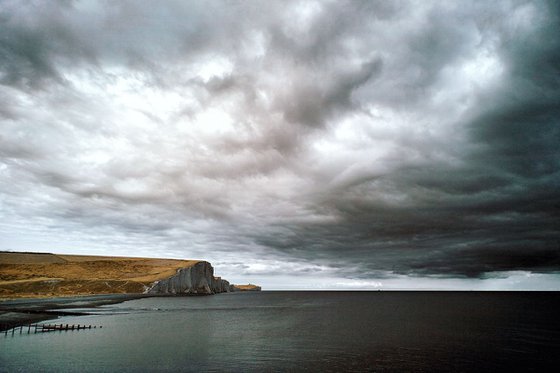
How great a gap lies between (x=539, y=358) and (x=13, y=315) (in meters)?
118

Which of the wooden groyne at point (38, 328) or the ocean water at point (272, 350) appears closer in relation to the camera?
the ocean water at point (272, 350)

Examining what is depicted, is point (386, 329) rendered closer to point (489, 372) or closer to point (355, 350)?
point (355, 350)

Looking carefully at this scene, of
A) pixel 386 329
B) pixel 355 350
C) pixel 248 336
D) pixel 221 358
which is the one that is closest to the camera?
pixel 221 358

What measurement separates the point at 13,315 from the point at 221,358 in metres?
73.7

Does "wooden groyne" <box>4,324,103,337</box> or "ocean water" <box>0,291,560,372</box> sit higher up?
"wooden groyne" <box>4,324,103,337</box>

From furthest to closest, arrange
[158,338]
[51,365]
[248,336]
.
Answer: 1. [248,336]
2. [158,338]
3. [51,365]

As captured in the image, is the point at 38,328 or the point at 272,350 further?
the point at 38,328

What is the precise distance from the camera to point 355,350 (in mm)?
57750

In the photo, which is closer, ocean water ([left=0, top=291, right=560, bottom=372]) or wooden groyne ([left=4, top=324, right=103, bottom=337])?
ocean water ([left=0, top=291, right=560, bottom=372])

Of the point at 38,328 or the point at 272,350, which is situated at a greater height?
the point at 38,328

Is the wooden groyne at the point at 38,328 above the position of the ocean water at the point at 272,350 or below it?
above

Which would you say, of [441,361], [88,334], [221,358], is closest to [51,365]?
[221,358]

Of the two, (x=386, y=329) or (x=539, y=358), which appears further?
(x=386, y=329)

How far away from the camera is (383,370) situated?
44219 millimetres
